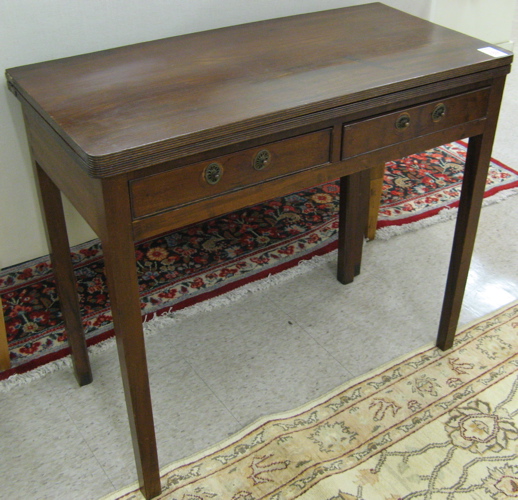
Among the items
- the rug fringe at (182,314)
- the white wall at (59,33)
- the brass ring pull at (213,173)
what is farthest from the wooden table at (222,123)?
the white wall at (59,33)

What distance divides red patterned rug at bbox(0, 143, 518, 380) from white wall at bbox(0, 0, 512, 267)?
123mm

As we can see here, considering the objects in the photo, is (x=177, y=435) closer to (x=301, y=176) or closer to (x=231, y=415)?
(x=231, y=415)

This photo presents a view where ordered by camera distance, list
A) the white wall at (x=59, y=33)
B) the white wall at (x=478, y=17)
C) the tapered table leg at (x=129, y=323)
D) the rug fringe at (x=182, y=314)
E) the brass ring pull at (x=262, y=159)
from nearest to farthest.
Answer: the tapered table leg at (x=129, y=323) < the brass ring pull at (x=262, y=159) < the white wall at (x=59, y=33) < the rug fringe at (x=182, y=314) < the white wall at (x=478, y=17)

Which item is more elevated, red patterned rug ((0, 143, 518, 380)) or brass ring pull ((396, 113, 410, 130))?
brass ring pull ((396, 113, 410, 130))

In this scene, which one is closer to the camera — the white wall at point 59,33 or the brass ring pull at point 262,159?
the brass ring pull at point 262,159

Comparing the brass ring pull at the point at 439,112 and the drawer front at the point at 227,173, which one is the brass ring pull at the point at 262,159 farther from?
the brass ring pull at the point at 439,112

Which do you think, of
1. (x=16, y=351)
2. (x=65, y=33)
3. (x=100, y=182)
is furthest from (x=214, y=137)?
(x=16, y=351)

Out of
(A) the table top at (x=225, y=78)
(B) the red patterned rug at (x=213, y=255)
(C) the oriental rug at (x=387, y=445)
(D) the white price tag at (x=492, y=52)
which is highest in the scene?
(D) the white price tag at (x=492, y=52)

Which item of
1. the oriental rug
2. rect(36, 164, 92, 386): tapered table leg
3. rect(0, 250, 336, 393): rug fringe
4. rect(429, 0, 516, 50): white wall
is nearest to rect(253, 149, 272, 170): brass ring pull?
rect(36, 164, 92, 386): tapered table leg

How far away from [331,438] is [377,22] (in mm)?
1089

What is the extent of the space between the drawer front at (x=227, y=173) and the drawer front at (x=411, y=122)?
0.07m

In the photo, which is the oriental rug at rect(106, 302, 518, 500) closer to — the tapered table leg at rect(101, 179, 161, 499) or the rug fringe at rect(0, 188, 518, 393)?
the tapered table leg at rect(101, 179, 161, 499)

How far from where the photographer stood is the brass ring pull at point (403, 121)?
4.91 feet

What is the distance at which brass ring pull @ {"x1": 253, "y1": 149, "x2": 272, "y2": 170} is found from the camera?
1.34 meters
